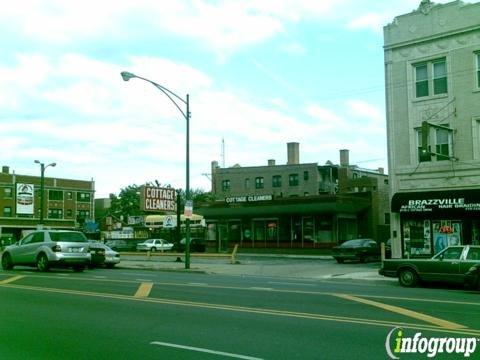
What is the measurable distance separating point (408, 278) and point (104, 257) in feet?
49.7

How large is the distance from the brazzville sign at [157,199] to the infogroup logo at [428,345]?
34207 mm

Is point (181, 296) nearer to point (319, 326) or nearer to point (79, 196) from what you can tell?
point (319, 326)

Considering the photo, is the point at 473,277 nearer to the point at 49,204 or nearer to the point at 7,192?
the point at 7,192

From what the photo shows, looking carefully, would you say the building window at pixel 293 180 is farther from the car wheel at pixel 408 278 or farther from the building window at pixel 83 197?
the car wheel at pixel 408 278

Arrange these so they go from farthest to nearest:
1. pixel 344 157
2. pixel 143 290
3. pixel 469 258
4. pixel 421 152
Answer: pixel 344 157 < pixel 421 152 < pixel 469 258 < pixel 143 290

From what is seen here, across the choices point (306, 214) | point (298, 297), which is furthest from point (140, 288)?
point (306, 214)

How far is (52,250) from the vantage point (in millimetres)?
23344

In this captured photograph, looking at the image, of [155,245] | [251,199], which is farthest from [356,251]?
[155,245]

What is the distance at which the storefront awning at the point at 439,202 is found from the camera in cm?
2598

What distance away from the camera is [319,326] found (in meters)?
9.72

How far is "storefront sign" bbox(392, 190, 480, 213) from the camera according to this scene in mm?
25984

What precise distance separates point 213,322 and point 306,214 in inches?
1502

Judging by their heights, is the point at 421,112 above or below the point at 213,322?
above

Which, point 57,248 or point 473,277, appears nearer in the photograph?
point 473,277
